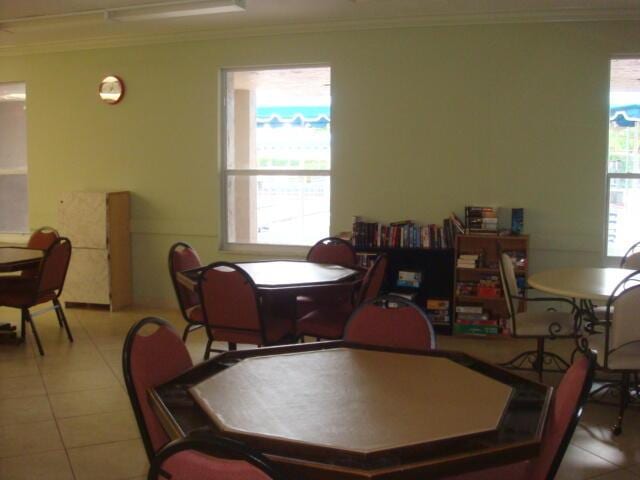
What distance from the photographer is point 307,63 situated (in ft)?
20.0

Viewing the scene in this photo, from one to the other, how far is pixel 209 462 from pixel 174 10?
4829 mm

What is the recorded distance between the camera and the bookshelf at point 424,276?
222 inches

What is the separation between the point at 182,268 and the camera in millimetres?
4484

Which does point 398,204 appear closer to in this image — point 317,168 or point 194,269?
point 317,168

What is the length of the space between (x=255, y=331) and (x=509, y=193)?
2.98 metres

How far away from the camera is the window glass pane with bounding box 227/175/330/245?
248 inches

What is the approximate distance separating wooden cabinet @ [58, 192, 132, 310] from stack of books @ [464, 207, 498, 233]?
344 centimetres

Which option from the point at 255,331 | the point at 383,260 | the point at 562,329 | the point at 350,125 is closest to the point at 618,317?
the point at 562,329

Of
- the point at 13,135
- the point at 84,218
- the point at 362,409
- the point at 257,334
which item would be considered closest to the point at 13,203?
the point at 13,135

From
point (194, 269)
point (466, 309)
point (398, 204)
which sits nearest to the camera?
point (194, 269)

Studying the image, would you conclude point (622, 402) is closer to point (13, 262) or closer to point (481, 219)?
point (481, 219)

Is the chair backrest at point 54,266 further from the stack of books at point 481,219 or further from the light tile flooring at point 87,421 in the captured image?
the stack of books at point 481,219

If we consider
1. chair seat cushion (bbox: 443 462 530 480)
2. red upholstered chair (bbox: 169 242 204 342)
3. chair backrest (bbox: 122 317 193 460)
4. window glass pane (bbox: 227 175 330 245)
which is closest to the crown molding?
window glass pane (bbox: 227 175 330 245)

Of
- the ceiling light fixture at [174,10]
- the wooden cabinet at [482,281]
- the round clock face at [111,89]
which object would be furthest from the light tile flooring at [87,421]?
the ceiling light fixture at [174,10]
